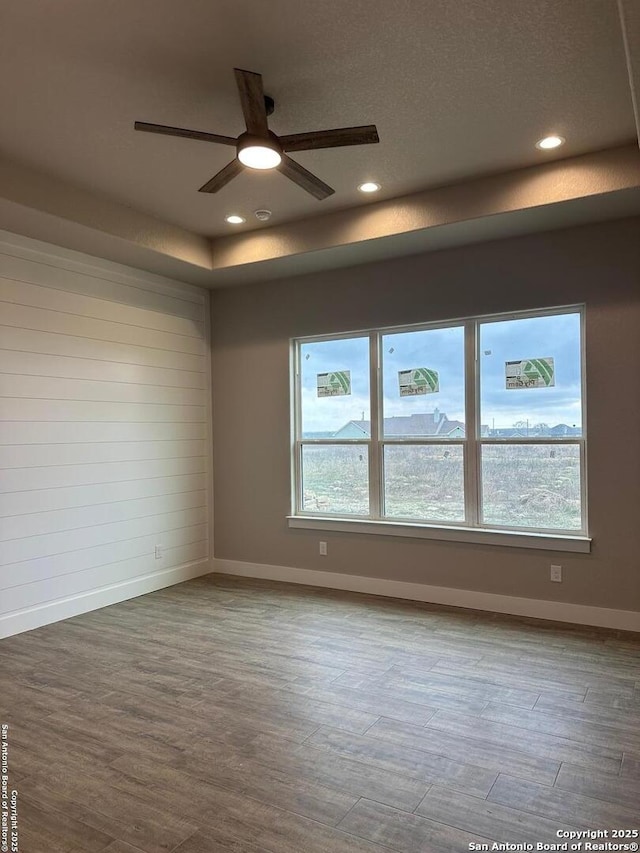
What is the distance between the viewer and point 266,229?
16.3 ft

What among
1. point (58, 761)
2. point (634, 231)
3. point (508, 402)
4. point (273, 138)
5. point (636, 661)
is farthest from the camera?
point (508, 402)

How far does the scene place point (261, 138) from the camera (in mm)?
2791

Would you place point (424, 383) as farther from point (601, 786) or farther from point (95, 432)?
point (601, 786)

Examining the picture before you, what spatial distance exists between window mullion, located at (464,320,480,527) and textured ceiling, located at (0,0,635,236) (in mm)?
1287

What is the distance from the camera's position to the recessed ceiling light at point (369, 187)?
13.5ft

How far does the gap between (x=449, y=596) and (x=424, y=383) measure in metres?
1.77

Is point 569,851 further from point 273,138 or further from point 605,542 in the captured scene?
point 273,138

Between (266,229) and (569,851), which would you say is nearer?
(569,851)

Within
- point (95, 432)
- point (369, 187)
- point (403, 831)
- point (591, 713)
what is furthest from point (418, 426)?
point (403, 831)

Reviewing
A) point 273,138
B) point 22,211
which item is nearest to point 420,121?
point 273,138

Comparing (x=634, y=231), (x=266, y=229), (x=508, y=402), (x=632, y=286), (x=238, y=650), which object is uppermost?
(x=266, y=229)

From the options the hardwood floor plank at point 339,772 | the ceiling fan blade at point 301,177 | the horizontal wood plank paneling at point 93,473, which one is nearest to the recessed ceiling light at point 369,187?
the ceiling fan blade at point 301,177

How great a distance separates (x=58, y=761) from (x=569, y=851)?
2.07 meters

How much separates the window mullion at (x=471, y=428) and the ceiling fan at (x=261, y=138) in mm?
2158
